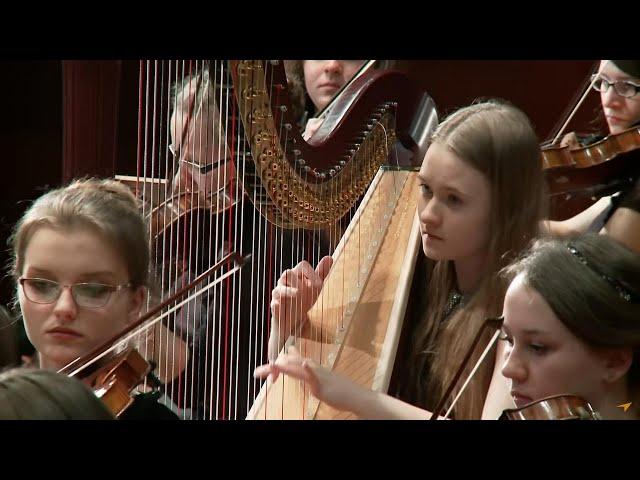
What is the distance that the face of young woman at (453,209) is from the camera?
168 cm

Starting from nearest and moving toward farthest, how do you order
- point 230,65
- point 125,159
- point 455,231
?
1. point 230,65
2. point 455,231
3. point 125,159

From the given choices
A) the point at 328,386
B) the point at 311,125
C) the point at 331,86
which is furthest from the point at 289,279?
the point at 331,86

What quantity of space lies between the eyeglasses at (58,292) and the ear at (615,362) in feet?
2.05

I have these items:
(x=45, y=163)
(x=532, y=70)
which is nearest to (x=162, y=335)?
(x=45, y=163)

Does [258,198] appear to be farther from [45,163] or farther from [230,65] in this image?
[45,163]

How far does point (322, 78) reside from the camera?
2551 millimetres

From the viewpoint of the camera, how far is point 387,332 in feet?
5.72

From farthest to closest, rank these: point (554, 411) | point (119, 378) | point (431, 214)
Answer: point (431, 214)
point (119, 378)
point (554, 411)

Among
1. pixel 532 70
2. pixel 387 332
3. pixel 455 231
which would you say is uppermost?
pixel 532 70

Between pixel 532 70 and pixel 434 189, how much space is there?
3.34ft

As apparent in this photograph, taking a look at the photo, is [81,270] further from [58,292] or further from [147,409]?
[147,409]

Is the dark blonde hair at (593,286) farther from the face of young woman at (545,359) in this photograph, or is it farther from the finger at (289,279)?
the finger at (289,279)

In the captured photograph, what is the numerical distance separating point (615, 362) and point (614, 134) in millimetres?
494

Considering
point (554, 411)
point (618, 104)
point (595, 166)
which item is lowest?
point (554, 411)
